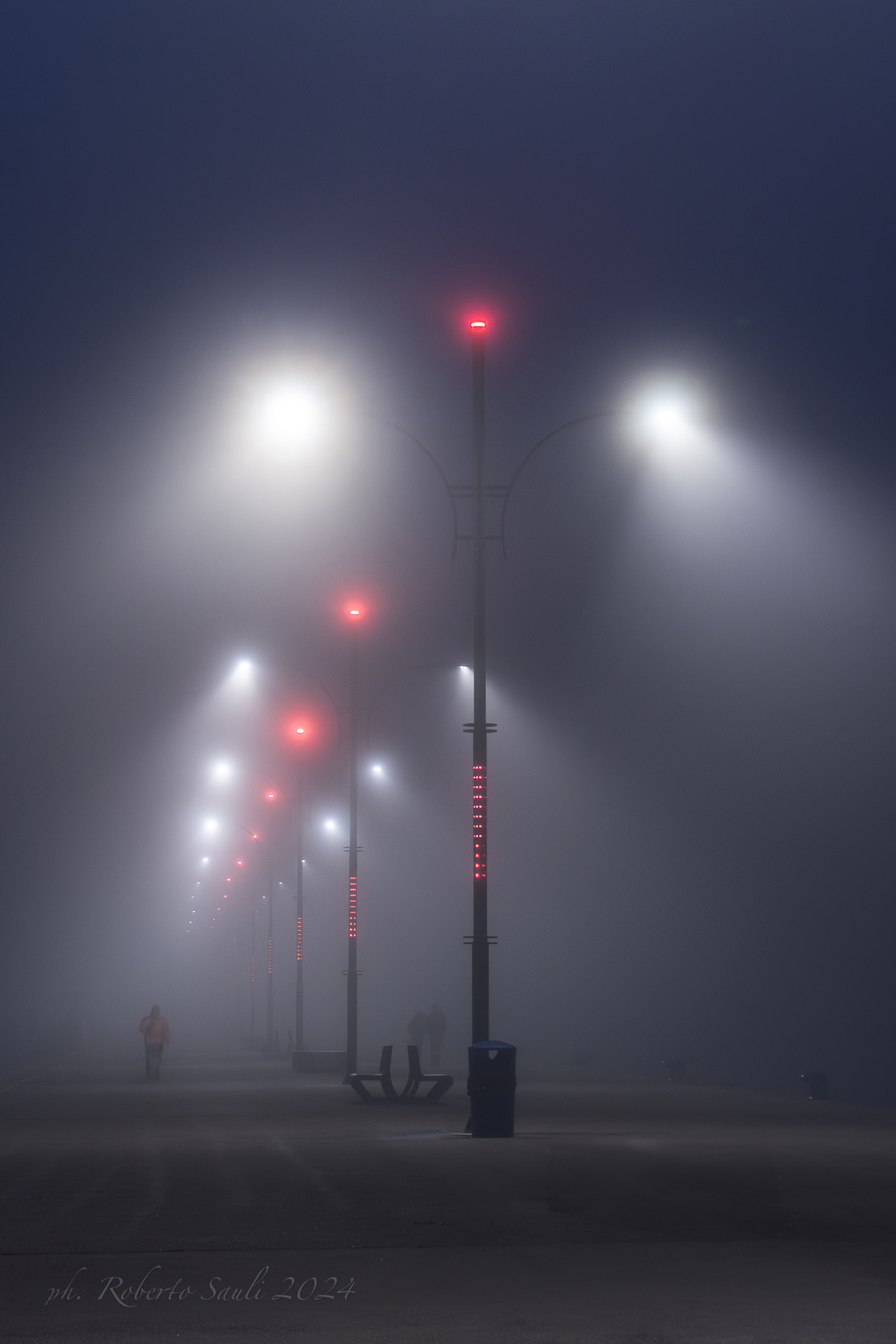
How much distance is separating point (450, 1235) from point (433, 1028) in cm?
3789

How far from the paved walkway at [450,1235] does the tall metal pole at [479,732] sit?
6.73 feet

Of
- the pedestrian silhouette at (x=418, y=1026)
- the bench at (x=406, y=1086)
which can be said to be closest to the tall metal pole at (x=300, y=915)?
the pedestrian silhouette at (x=418, y=1026)

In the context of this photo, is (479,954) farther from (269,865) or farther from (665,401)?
(269,865)

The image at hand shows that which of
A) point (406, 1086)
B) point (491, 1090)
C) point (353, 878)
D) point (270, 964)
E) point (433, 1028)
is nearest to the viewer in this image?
point (491, 1090)

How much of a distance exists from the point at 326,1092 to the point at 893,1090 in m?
92.0

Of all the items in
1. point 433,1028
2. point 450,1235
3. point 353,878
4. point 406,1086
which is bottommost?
point 406,1086

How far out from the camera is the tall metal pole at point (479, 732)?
21.2m

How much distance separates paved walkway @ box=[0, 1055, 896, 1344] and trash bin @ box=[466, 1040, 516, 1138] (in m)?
0.48

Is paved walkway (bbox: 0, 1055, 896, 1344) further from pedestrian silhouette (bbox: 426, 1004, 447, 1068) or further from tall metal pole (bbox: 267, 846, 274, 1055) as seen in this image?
tall metal pole (bbox: 267, 846, 274, 1055)

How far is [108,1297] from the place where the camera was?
9.28 meters

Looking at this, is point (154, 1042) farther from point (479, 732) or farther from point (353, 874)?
point (479, 732)

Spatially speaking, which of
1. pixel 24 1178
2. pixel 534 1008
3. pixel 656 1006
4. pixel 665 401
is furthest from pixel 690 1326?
pixel 656 1006

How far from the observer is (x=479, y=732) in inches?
863

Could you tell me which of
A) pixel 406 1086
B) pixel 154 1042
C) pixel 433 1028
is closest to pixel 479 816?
pixel 406 1086
